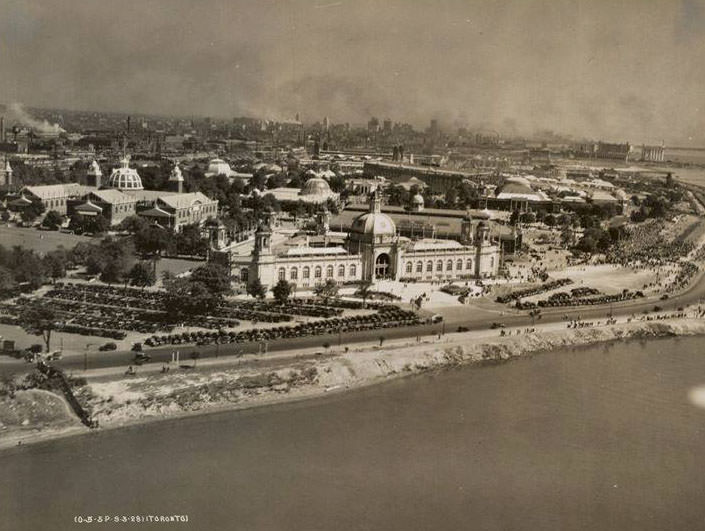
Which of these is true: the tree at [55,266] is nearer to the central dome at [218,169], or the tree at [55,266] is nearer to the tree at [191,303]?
the tree at [191,303]

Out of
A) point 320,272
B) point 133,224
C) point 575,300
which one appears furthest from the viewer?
point 133,224

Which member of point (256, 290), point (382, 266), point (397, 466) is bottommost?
point (397, 466)

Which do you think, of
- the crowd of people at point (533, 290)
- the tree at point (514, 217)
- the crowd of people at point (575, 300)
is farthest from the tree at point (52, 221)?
the tree at point (514, 217)

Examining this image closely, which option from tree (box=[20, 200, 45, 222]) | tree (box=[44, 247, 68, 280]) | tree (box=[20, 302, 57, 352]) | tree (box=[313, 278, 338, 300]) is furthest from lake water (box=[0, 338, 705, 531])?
tree (box=[20, 200, 45, 222])

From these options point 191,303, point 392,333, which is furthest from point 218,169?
point 392,333

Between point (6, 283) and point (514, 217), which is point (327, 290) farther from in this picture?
point (514, 217)

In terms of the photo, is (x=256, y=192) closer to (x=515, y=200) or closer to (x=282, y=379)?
(x=515, y=200)
